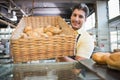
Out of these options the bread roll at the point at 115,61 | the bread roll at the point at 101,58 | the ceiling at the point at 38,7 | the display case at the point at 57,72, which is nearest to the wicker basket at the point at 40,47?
the display case at the point at 57,72

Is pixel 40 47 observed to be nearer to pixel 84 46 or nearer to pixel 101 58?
pixel 101 58

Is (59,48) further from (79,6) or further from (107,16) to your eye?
(107,16)

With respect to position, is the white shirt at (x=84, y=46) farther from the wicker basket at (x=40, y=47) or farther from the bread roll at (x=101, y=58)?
the bread roll at (x=101, y=58)

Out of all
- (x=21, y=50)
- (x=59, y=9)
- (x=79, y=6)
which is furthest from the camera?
(x=59, y=9)

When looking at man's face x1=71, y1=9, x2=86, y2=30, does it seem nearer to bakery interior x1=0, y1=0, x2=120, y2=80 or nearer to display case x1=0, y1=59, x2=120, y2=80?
bakery interior x1=0, y1=0, x2=120, y2=80

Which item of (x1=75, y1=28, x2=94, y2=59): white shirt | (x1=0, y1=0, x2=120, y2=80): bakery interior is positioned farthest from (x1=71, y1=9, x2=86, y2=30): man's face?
(x1=0, y1=0, x2=120, y2=80): bakery interior

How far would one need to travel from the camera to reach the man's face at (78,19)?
183 cm

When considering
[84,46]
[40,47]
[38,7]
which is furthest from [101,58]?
[38,7]

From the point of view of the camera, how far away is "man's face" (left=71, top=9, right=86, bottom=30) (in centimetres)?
183

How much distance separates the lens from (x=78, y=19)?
6.01ft

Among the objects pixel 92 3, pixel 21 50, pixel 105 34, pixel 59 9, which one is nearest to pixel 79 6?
pixel 21 50

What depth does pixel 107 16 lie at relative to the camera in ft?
22.5

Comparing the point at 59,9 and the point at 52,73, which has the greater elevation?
the point at 59,9

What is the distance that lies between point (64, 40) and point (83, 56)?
469 mm
